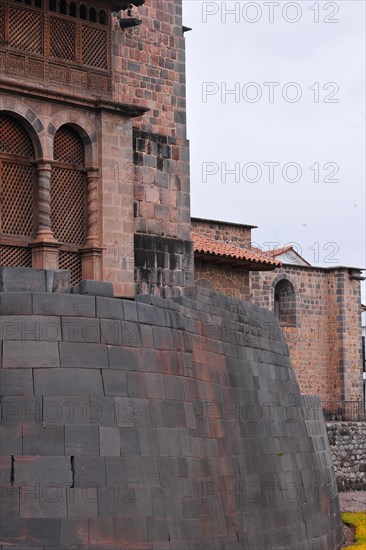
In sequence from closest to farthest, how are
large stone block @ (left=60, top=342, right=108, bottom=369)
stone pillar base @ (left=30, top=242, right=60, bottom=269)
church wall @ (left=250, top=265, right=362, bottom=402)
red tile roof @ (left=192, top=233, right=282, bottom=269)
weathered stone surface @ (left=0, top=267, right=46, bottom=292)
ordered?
large stone block @ (left=60, top=342, right=108, bottom=369) < weathered stone surface @ (left=0, top=267, right=46, bottom=292) < stone pillar base @ (left=30, top=242, right=60, bottom=269) < red tile roof @ (left=192, top=233, right=282, bottom=269) < church wall @ (left=250, top=265, right=362, bottom=402)

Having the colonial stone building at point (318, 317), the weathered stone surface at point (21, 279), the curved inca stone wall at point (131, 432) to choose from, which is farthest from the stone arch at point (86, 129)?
the colonial stone building at point (318, 317)

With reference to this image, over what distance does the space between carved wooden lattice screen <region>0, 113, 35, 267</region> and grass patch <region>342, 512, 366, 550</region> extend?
7619 millimetres

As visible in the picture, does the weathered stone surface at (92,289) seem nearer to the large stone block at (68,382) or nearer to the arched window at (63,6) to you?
the large stone block at (68,382)

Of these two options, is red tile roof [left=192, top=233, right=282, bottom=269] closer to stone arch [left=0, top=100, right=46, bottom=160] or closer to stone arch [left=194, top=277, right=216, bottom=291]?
stone arch [left=194, top=277, right=216, bottom=291]

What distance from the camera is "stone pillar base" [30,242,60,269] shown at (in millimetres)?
19078

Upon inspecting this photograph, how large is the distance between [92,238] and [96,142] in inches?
64.5

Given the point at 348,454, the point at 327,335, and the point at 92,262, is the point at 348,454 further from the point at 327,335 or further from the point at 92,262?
the point at 92,262

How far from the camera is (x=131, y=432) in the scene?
14805mm

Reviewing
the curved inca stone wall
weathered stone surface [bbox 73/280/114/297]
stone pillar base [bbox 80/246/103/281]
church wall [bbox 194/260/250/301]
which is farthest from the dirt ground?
weathered stone surface [bbox 73/280/114/297]

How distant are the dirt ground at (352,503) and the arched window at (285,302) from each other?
8.41 meters

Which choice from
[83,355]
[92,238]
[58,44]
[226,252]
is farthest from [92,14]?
[226,252]

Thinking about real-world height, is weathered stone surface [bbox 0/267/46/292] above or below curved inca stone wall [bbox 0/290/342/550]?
above

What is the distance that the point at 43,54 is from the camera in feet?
64.7

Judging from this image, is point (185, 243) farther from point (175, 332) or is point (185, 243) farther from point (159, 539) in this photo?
point (159, 539)
